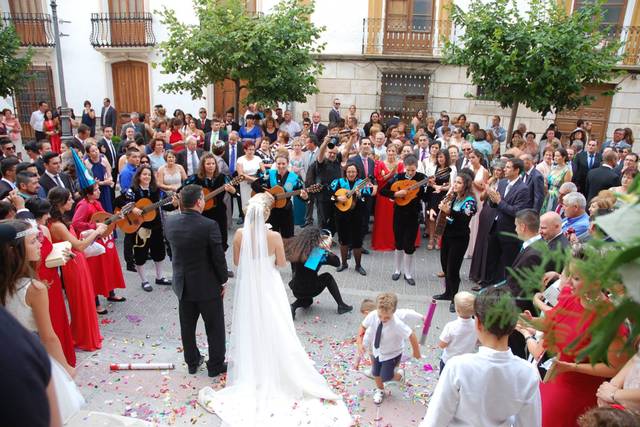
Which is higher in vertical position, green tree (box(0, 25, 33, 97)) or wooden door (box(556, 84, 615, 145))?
green tree (box(0, 25, 33, 97))

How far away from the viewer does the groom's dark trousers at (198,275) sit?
4469 mm

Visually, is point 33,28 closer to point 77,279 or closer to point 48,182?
point 48,182

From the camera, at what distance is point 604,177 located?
814cm

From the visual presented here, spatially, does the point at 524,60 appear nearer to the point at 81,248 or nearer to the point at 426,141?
the point at 426,141

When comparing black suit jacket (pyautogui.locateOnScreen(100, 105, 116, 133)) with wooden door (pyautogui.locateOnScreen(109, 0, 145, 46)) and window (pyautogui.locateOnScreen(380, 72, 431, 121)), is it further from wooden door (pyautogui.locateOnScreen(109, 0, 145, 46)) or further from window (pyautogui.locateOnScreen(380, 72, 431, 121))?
window (pyautogui.locateOnScreen(380, 72, 431, 121))

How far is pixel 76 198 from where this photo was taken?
749cm

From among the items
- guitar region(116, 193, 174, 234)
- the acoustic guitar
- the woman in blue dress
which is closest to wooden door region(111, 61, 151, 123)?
the woman in blue dress

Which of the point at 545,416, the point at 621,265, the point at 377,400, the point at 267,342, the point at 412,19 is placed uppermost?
the point at 412,19

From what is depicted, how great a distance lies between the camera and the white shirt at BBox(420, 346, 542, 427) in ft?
8.31

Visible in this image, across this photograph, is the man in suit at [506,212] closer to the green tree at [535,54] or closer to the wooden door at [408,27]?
the green tree at [535,54]

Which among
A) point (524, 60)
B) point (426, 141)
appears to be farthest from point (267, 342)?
point (524, 60)

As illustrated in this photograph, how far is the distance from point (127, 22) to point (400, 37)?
10.2 metres

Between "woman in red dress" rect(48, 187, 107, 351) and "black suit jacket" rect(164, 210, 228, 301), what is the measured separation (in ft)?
3.87

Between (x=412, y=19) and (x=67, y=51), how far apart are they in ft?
43.3
